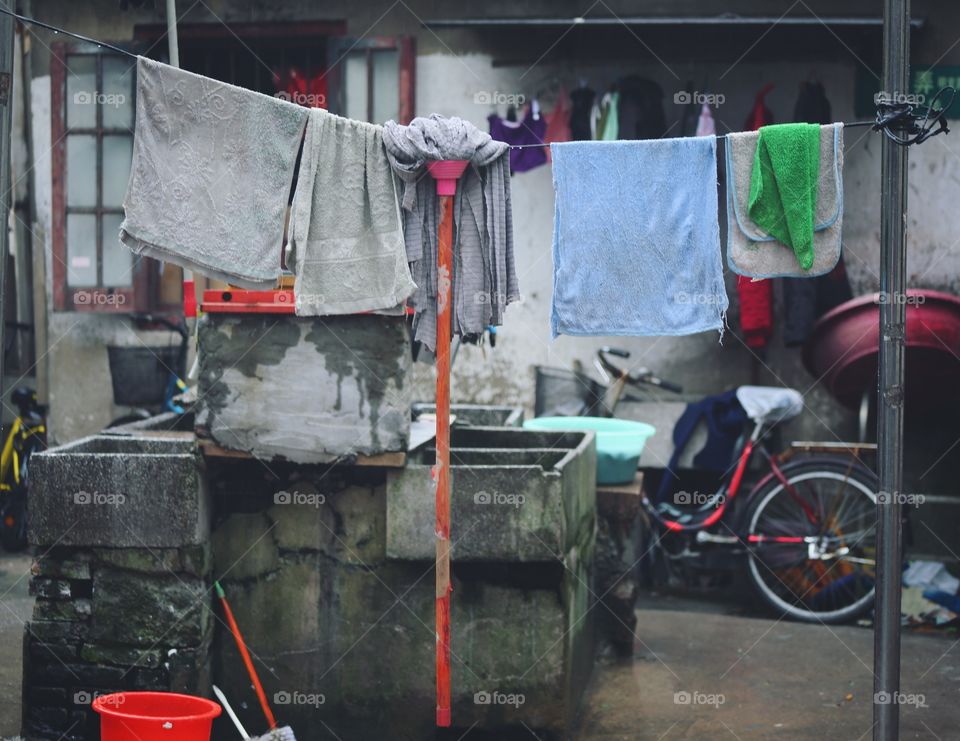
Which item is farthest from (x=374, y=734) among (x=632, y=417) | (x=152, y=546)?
(x=632, y=417)

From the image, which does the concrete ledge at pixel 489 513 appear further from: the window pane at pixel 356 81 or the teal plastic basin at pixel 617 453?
the window pane at pixel 356 81

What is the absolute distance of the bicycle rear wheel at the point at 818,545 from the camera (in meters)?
8.16

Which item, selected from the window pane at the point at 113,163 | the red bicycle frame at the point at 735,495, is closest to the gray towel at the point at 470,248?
the red bicycle frame at the point at 735,495

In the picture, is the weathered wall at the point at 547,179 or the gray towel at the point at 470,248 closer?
the gray towel at the point at 470,248

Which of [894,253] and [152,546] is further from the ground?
[894,253]

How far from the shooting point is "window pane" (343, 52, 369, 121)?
9.48m

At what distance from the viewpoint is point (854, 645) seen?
7625 mm

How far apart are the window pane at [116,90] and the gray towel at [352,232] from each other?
5.43 metres

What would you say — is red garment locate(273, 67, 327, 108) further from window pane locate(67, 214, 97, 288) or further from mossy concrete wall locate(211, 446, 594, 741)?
mossy concrete wall locate(211, 446, 594, 741)

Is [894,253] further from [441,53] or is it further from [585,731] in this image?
[441,53]

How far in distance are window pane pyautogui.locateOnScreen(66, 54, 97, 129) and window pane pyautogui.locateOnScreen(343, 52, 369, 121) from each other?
2.06 m

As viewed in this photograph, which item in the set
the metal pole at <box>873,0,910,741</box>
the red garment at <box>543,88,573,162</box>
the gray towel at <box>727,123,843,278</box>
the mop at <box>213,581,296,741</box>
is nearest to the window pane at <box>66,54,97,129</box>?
the red garment at <box>543,88,573,162</box>

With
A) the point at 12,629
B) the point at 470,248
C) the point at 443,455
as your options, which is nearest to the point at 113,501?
the point at 443,455

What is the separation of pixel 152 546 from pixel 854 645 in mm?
4526
